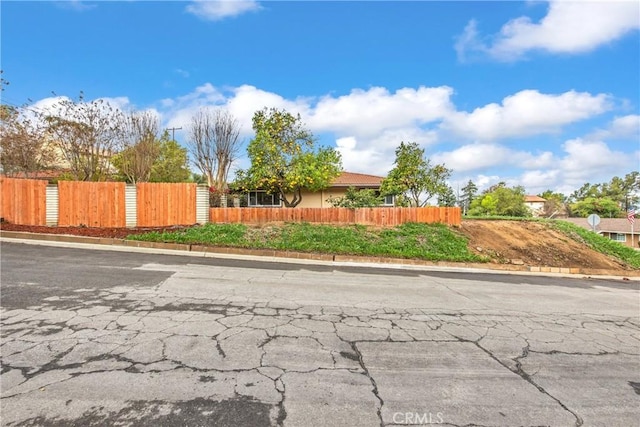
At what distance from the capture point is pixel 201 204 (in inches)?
601

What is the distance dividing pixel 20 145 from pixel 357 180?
842 inches

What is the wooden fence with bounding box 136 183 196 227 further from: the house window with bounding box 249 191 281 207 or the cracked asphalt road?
the house window with bounding box 249 191 281 207

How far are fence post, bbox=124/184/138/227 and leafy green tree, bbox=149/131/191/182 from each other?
37.7 feet

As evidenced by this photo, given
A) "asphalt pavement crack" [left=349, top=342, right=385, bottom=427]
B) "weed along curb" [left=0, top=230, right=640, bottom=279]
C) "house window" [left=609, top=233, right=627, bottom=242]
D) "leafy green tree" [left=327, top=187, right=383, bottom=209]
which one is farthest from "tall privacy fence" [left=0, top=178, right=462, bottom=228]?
"house window" [left=609, top=233, right=627, bottom=242]

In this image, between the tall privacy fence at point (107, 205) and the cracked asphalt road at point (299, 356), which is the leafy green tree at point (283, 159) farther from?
the cracked asphalt road at point (299, 356)

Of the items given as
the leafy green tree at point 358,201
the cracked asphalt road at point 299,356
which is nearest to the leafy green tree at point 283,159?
the leafy green tree at point 358,201

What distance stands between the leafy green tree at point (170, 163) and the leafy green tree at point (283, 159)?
9255mm

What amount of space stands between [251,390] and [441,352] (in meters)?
2.27

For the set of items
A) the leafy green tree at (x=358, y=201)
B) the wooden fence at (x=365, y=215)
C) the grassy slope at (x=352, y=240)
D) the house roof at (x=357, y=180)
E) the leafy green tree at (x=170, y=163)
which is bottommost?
the grassy slope at (x=352, y=240)

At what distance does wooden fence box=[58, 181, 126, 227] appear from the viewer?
13.6 metres

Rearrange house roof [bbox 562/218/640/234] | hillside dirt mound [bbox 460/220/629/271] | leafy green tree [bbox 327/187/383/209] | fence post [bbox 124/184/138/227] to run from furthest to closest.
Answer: house roof [bbox 562/218/640/234] < leafy green tree [bbox 327/187/383/209] < fence post [bbox 124/184/138/227] < hillside dirt mound [bbox 460/220/629/271]

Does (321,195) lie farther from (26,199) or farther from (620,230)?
(620,230)

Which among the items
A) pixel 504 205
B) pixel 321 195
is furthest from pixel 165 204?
pixel 504 205

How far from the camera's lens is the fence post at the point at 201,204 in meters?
15.2
